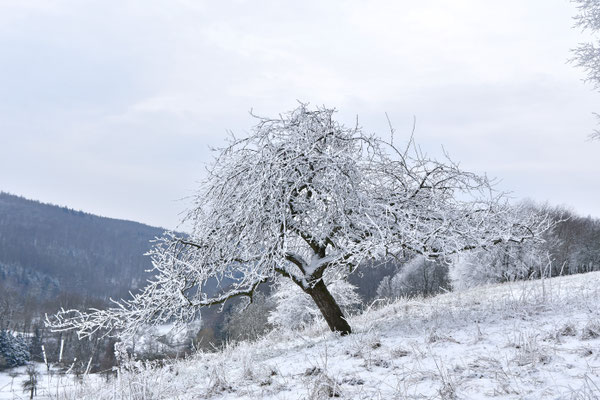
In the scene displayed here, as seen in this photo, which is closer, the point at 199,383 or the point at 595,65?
the point at 199,383

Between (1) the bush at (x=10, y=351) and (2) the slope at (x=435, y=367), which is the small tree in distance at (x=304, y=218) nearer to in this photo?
(2) the slope at (x=435, y=367)

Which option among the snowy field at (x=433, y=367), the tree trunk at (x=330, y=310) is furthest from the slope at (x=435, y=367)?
the tree trunk at (x=330, y=310)

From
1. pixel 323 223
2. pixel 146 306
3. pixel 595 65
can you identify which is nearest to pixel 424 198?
pixel 323 223

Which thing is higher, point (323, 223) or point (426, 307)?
point (323, 223)

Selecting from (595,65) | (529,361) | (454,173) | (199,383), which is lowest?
(199,383)

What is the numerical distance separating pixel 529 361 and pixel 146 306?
19.7ft

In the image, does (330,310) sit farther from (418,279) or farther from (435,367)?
(418,279)

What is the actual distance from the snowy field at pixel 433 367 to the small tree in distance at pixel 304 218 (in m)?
1.23

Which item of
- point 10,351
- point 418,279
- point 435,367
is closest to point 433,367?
point 435,367

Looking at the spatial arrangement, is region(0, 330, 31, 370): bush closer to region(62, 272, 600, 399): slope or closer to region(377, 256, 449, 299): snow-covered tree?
region(377, 256, 449, 299): snow-covered tree

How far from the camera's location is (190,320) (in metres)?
7.41

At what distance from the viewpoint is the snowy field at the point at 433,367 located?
348 centimetres

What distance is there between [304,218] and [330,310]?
1.90 meters

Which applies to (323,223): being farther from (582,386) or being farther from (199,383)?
(582,386)
